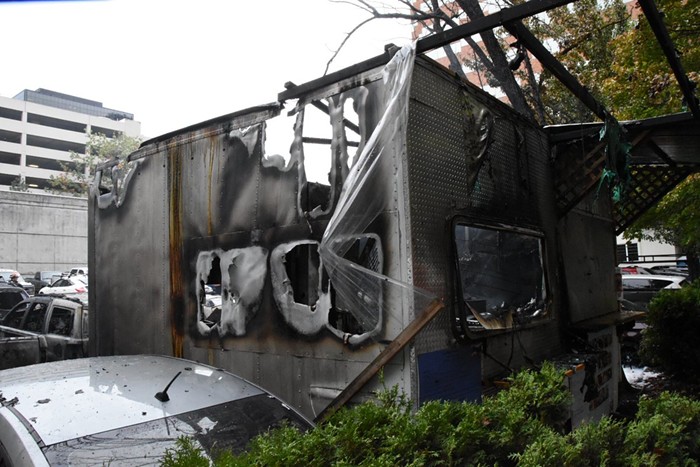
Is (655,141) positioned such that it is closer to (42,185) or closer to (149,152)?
(149,152)

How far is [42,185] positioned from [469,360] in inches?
2642

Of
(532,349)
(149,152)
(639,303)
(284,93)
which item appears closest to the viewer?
(284,93)

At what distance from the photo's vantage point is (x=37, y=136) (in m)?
59.8

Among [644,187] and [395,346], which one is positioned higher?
[644,187]

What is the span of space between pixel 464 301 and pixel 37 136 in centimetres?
6780

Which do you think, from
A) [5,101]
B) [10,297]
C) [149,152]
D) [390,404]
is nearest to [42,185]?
[5,101]

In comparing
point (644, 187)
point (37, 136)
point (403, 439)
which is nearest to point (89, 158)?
point (37, 136)

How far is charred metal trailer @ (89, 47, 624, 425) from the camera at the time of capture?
3863mm

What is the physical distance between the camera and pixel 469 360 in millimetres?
4258

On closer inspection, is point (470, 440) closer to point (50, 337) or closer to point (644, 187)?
point (50, 337)

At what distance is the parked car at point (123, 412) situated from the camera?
249cm

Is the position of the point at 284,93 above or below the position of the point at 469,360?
above

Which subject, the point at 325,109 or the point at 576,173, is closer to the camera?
the point at 325,109

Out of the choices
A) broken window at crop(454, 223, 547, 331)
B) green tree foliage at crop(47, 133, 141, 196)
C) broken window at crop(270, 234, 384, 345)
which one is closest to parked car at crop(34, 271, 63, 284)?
green tree foliage at crop(47, 133, 141, 196)
